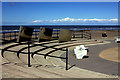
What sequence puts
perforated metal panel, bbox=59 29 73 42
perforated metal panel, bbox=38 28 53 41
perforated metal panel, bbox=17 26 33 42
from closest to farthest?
perforated metal panel, bbox=17 26 33 42, perforated metal panel, bbox=38 28 53 41, perforated metal panel, bbox=59 29 73 42

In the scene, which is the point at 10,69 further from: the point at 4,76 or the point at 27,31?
the point at 27,31

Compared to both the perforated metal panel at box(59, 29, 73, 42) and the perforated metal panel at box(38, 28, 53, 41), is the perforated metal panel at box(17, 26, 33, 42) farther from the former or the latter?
the perforated metal panel at box(59, 29, 73, 42)

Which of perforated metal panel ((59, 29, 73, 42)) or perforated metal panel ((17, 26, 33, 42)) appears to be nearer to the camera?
perforated metal panel ((17, 26, 33, 42))

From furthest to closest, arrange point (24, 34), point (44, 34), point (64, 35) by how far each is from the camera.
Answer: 1. point (64, 35)
2. point (44, 34)
3. point (24, 34)

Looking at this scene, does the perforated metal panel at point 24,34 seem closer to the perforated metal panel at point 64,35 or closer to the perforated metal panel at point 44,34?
the perforated metal panel at point 44,34

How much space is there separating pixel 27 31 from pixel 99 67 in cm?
830

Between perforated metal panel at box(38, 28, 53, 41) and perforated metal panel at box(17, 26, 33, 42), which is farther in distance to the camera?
perforated metal panel at box(38, 28, 53, 41)

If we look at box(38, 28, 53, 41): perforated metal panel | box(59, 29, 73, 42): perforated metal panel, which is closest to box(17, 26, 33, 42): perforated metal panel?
box(38, 28, 53, 41): perforated metal panel

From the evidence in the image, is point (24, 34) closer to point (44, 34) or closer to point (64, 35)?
point (44, 34)

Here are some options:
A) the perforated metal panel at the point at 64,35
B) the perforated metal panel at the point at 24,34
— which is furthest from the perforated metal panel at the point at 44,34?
the perforated metal panel at the point at 64,35

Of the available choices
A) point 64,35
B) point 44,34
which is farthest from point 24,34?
point 64,35

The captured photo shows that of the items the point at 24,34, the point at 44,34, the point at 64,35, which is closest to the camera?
the point at 24,34

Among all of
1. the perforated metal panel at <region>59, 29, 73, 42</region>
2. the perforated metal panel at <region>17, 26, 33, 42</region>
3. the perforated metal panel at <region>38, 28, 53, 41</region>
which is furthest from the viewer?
the perforated metal panel at <region>59, 29, 73, 42</region>

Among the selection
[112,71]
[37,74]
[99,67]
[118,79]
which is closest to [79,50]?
[99,67]
